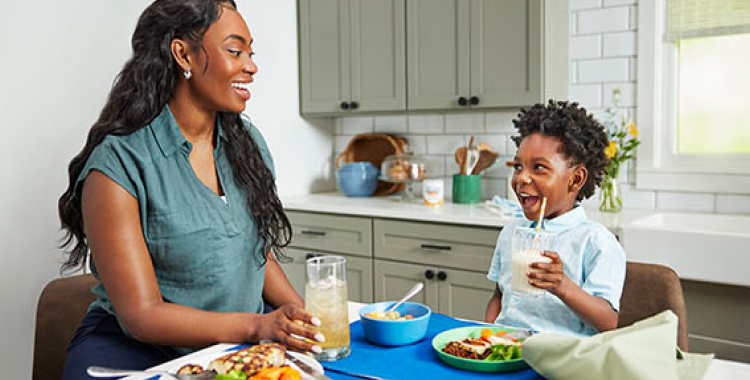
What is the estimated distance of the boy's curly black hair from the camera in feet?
5.27

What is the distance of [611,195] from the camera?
2.97 m

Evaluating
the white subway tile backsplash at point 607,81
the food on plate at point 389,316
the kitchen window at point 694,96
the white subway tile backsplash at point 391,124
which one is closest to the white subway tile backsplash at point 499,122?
the white subway tile backsplash at point 607,81

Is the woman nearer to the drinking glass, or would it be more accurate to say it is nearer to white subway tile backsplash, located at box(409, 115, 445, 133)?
the drinking glass

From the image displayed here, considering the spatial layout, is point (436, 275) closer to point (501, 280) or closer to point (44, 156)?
point (501, 280)

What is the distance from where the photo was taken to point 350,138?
4.07m

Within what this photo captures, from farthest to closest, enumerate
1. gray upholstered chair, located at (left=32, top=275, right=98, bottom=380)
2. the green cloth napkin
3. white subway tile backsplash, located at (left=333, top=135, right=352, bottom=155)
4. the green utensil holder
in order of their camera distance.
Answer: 1. white subway tile backsplash, located at (left=333, top=135, right=352, bottom=155)
2. the green utensil holder
3. gray upholstered chair, located at (left=32, top=275, right=98, bottom=380)
4. the green cloth napkin

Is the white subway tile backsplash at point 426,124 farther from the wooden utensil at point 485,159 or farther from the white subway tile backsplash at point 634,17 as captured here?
the white subway tile backsplash at point 634,17

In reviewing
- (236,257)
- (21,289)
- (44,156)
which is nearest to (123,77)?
(236,257)

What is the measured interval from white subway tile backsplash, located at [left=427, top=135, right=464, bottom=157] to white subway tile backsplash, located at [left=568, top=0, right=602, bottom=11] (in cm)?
89

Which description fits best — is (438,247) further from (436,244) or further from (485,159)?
(485,159)

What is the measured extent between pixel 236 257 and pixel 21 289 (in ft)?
4.92

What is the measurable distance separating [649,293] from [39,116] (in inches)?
93.0

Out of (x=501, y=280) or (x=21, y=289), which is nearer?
(x=501, y=280)

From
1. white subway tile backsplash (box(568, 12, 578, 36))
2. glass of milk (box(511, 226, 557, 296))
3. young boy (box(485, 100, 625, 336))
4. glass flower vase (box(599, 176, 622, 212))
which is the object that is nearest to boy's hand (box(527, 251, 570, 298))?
glass of milk (box(511, 226, 557, 296))
